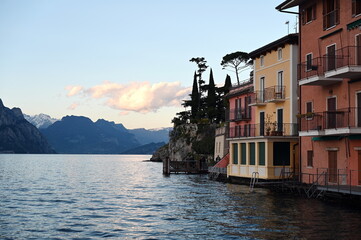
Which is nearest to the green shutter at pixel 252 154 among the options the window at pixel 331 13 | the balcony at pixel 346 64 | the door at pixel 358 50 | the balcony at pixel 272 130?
the balcony at pixel 272 130

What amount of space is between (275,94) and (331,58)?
11842 millimetres

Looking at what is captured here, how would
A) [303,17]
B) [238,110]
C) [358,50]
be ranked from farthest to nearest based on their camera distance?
[238,110], [303,17], [358,50]

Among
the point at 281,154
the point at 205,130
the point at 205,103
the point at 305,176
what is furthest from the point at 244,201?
the point at 205,103

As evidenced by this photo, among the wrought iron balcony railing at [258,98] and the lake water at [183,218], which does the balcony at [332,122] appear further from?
the wrought iron balcony railing at [258,98]

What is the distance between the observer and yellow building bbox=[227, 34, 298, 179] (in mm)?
44469

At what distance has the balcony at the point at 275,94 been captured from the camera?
4566cm

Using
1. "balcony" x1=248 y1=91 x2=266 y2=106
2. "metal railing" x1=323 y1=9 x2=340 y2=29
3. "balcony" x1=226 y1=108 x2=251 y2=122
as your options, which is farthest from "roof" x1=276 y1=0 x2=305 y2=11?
"balcony" x1=226 y1=108 x2=251 y2=122

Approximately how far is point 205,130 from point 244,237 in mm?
84132

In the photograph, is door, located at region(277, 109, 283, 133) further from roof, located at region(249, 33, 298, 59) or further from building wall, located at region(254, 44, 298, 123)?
roof, located at region(249, 33, 298, 59)

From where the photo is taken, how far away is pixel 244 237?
22656 millimetres

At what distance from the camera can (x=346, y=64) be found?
3256cm

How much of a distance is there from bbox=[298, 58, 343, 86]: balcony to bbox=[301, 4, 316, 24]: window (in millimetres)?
3696

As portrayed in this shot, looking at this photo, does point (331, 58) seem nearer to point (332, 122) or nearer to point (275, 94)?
point (332, 122)

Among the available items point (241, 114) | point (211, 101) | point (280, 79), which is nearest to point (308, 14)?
point (280, 79)
